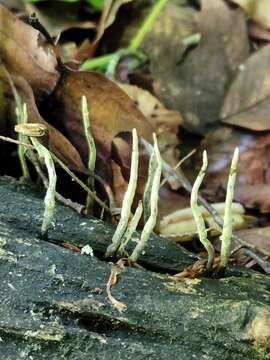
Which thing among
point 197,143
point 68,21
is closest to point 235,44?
point 197,143

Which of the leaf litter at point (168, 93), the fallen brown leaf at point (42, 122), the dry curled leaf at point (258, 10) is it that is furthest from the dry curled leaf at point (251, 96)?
the fallen brown leaf at point (42, 122)

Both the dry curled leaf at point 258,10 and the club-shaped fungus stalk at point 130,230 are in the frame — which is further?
the dry curled leaf at point 258,10

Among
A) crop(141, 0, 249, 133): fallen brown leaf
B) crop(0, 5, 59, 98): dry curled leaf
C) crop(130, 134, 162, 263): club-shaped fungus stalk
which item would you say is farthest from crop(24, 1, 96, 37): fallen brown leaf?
crop(130, 134, 162, 263): club-shaped fungus stalk

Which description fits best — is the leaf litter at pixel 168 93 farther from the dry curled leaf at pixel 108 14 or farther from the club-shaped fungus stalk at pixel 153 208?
the club-shaped fungus stalk at pixel 153 208

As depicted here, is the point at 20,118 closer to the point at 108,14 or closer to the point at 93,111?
the point at 93,111

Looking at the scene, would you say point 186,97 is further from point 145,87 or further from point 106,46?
point 106,46

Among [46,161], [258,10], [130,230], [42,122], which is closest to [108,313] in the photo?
[130,230]

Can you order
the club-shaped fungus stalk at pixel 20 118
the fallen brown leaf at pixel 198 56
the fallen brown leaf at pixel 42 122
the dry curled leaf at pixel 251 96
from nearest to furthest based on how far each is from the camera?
1. the club-shaped fungus stalk at pixel 20 118
2. the fallen brown leaf at pixel 42 122
3. the dry curled leaf at pixel 251 96
4. the fallen brown leaf at pixel 198 56
